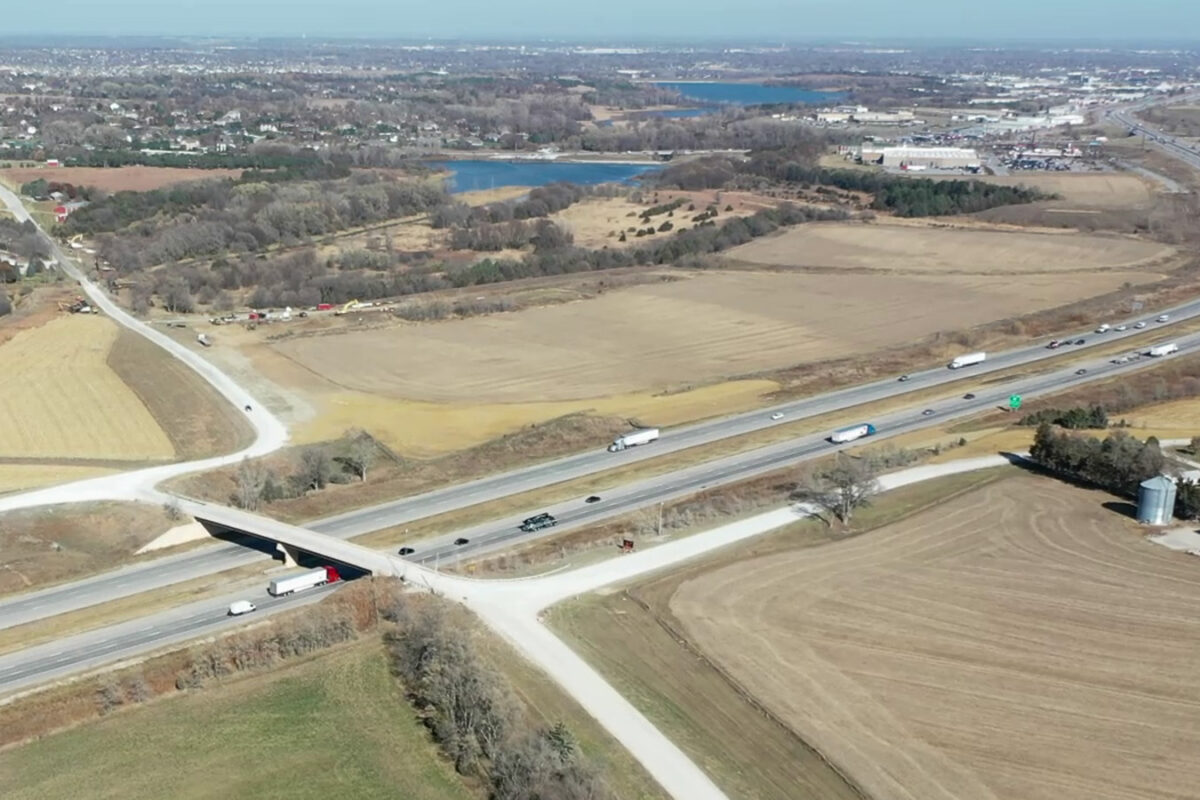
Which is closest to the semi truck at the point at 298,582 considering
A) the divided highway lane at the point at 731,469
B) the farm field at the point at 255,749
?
the divided highway lane at the point at 731,469

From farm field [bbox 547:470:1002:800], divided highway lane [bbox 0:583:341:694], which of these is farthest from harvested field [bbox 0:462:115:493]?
farm field [bbox 547:470:1002:800]

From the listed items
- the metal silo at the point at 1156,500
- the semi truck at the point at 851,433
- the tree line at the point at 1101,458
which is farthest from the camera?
the semi truck at the point at 851,433

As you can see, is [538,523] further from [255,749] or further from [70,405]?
[70,405]

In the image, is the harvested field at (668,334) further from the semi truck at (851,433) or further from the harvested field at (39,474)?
the harvested field at (39,474)

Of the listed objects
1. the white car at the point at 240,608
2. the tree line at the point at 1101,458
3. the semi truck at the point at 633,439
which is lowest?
the white car at the point at 240,608

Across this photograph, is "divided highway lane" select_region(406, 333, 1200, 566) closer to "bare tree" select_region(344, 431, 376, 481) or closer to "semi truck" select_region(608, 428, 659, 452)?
"semi truck" select_region(608, 428, 659, 452)

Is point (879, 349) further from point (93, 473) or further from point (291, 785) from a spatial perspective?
point (291, 785)

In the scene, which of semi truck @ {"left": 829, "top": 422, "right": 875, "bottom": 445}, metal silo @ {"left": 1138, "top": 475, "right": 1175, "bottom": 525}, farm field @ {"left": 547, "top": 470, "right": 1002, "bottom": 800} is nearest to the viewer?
farm field @ {"left": 547, "top": 470, "right": 1002, "bottom": 800}
